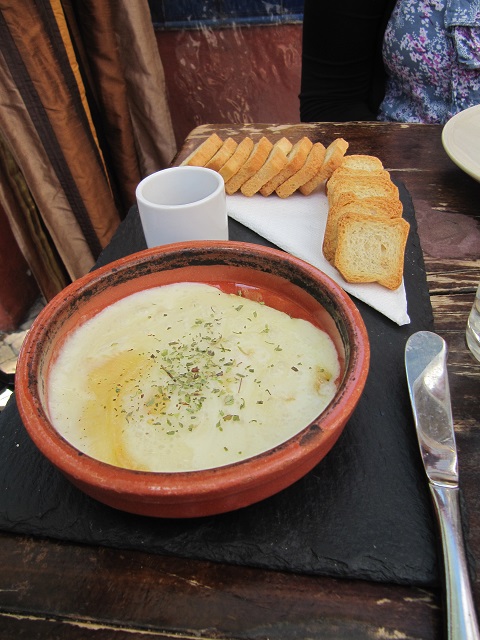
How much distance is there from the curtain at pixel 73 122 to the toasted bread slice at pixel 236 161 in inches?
33.3

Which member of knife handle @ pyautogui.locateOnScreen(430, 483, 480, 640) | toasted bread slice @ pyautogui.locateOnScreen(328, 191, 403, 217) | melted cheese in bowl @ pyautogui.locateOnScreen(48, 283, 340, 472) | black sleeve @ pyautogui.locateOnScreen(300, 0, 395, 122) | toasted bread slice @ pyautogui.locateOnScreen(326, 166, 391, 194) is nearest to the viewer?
knife handle @ pyautogui.locateOnScreen(430, 483, 480, 640)

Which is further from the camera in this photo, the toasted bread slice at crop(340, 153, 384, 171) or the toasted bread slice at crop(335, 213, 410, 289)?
the toasted bread slice at crop(340, 153, 384, 171)

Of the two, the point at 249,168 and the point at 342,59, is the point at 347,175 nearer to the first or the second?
the point at 249,168

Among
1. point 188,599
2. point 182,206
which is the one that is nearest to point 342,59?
point 182,206

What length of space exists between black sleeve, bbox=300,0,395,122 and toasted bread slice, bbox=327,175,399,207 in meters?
0.87

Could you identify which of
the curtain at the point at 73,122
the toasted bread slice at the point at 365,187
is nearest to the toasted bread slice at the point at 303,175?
the toasted bread slice at the point at 365,187

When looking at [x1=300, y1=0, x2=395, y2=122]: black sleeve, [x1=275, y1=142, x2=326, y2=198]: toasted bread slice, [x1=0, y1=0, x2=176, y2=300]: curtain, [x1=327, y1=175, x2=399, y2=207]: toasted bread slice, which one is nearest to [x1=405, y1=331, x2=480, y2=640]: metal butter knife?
[x1=327, y1=175, x2=399, y2=207]: toasted bread slice

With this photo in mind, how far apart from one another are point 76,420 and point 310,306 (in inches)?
17.4

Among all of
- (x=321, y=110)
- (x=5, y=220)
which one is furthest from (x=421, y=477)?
(x=5, y=220)

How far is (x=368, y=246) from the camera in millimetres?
1147

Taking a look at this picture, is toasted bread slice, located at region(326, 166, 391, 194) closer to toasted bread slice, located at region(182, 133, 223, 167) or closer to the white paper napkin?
the white paper napkin

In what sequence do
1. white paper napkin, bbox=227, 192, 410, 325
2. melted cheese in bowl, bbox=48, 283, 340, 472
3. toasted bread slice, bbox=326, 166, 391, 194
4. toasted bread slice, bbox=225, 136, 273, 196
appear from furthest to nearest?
1. toasted bread slice, bbox=225, 136, 273, 196
2. toasted bread slice, bbox=326, 166, 391, 194
3. white paper napkin, bbox=227, 192, 410, 325
4. melted cheese in bowl, bbox=48, 283, 340, 472

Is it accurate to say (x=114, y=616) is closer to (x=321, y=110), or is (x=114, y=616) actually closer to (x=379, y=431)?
(x=379, y=431)

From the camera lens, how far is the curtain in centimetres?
181
